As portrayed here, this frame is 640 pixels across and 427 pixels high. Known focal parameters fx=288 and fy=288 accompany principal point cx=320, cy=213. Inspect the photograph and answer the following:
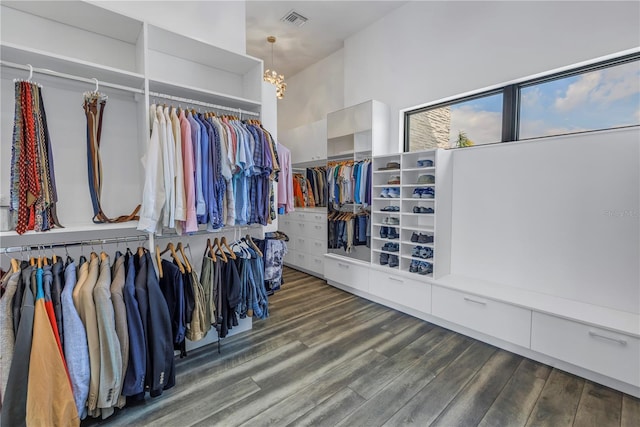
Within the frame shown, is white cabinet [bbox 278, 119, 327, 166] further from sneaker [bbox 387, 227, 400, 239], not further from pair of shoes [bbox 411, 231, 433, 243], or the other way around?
pair of shoes [bbox 411, 231, 433, 243]

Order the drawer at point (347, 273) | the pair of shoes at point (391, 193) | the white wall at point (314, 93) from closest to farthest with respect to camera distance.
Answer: the pair of shoes at point (391, 193)
the drawer at point (347, 273)
the white wall at point (314, 93)

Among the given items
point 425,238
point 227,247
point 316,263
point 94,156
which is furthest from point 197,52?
point 316,263

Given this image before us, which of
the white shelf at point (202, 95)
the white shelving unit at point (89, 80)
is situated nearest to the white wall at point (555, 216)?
the white shelf at point (202, 95)

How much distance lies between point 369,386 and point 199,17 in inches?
122

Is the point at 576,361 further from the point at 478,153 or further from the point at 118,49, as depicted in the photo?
the point at 118,49

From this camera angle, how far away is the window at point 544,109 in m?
2.19

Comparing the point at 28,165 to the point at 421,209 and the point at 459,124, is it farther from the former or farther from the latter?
the point at 459,124

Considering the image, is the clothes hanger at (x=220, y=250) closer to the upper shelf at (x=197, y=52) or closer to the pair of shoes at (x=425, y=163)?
the upper shelf at (x=197, y=52)

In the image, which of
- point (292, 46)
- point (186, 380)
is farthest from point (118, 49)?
point (292, 46)

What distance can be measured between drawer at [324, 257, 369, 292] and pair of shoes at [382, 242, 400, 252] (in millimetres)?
345

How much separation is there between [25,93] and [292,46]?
3.76 metres

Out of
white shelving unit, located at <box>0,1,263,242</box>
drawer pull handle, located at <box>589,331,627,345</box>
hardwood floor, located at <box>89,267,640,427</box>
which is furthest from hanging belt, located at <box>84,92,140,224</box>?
drawer pull handle, located at <box>589,331,627,345</box>

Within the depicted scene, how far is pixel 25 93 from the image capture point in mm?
1524

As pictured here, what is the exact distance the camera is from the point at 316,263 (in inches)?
171
